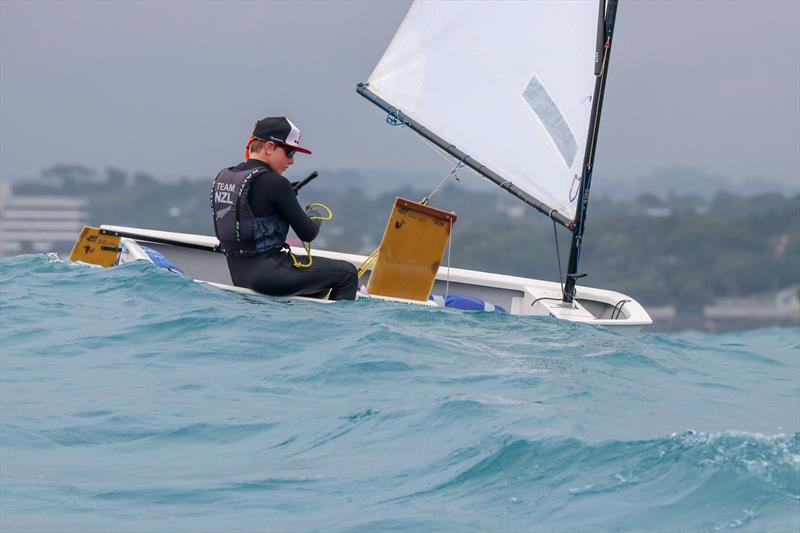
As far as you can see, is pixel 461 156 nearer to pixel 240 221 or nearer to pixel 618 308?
pixel 618 308

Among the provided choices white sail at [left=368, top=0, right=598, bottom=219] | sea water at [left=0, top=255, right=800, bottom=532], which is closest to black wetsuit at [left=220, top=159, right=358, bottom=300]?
sea water at [left=0, top=255, right=800, bottom=532]

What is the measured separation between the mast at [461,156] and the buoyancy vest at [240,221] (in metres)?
1.70

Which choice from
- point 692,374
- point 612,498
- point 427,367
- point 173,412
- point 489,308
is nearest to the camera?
point 612,498

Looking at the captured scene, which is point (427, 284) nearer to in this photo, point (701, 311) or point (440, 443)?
point (440, 443)

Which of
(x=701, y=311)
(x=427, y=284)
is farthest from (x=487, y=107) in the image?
(x=701, y=311)

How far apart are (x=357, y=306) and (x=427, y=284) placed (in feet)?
3.03

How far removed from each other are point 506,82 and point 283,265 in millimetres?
2448

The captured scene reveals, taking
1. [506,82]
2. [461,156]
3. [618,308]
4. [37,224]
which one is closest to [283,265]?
[461,156]

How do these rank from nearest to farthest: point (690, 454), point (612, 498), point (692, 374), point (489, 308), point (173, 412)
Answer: point (612, 498), point (690, 454), point (173, 412), point (692, 374), point (489, 308)

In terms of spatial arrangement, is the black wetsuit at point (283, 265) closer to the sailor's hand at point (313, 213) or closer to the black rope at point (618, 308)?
the sailor's hand at point (313, 213)

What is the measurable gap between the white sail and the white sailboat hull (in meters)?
0.90

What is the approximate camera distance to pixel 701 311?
90.6 m

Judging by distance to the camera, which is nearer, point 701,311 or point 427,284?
point 427,284

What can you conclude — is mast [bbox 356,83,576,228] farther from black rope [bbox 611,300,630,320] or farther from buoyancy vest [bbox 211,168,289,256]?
buoyancy vest [bbox 211,168,289,256]
